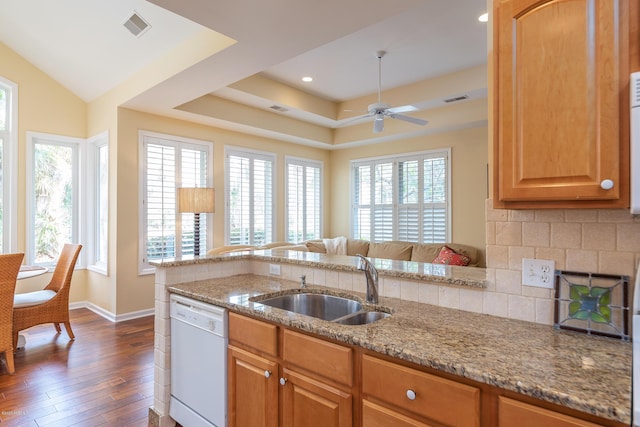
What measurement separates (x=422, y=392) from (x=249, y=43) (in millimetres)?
2795

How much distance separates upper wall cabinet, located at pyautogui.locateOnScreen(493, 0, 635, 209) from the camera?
A: 1.11 metres

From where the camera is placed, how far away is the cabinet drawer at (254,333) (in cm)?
168

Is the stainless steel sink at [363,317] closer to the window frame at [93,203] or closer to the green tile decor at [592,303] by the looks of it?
the green tile decor at [592,303]

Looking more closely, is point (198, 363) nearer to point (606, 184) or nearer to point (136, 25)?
point (606, 184)

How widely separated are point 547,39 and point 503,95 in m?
0.22

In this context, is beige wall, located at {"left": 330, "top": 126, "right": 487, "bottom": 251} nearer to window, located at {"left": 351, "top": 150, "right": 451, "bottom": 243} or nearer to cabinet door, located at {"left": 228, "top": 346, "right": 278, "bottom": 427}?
window, located at {"left": 351, "top": 150, "right": 451, "bottom": 243}

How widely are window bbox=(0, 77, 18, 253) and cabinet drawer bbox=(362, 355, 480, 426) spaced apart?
5230mm

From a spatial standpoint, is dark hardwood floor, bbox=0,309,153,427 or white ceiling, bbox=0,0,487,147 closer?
dark hardwood floor, bbox=0,309,153,427

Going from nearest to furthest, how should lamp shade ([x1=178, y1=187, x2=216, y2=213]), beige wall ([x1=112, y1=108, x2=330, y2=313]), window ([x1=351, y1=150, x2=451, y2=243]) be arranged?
beige wall ([x1=112, y1=108, x2=330, y2=313]), lamp shade ([x1=178, y1=187, x2=216, y2=213]), window ([x1=351, y1=150, x2=451, y2=243])

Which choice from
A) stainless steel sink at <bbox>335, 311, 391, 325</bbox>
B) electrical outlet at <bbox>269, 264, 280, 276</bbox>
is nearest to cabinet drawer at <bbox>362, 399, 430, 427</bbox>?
stainless steel sink at <bbox>335, 311, 391, 325</bbox>

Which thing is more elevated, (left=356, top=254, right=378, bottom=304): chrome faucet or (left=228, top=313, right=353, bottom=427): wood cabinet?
(left=356, top=254, right=378, bottom=304): chrome faucet

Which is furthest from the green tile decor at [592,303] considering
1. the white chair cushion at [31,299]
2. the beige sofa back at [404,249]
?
the white chair cushion at [31,299]

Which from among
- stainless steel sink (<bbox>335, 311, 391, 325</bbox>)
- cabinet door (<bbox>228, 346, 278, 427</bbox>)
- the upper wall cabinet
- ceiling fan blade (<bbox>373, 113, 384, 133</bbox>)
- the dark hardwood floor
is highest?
ceiling fan blade (<bbox>373, 113, 384, 133</bbox>)

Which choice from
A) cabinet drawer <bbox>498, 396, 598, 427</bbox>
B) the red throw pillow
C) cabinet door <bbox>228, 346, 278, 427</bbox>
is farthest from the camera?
the red throw pillow
